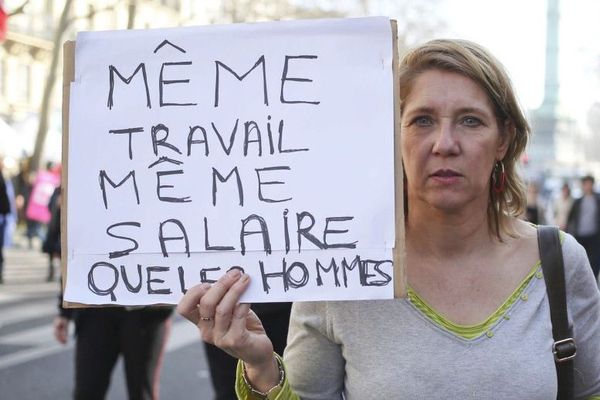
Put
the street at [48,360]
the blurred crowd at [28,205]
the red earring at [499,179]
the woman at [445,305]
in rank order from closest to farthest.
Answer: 1. the woman at [445,305]
2. the red earring at [499,179]
3. the street at [48,360]
4. the blurred crowd at [28,205]

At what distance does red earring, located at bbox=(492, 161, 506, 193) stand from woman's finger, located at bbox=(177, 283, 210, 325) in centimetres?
83

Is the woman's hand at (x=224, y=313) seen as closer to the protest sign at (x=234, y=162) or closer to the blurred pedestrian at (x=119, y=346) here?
the protest sign at (x=234, y=162)

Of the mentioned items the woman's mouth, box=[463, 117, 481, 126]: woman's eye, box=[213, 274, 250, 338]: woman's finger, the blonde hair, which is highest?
the blonde hair

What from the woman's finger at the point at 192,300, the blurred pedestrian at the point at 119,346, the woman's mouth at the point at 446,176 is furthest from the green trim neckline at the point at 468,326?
the blurred pedestrian at the point at 119,346

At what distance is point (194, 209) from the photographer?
1967mm

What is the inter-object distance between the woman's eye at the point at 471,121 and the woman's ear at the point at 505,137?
12 cm

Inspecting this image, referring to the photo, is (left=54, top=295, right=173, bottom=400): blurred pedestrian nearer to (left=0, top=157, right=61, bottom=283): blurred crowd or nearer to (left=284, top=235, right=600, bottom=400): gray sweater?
(left=284, top=235, right=600, bottom=400): gray sweater

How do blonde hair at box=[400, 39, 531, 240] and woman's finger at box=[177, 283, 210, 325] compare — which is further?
blonde hair at box=[400, 39, 531, 240]

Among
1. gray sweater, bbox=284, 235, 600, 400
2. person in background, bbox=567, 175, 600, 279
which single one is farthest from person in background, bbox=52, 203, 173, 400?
person in background, bbox=567, 175, 600, 279

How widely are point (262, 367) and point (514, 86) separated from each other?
0.89m

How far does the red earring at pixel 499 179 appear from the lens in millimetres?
2295

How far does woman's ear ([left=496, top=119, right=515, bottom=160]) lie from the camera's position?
85.4 inches

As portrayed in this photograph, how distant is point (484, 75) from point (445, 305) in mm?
528

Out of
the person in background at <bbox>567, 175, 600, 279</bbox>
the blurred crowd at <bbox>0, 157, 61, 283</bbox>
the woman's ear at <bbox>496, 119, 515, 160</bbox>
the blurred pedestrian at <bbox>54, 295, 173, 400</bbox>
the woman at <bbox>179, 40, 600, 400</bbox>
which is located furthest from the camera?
the blurred crowd at <bbox>0, 157, 61, 283</bbox>
